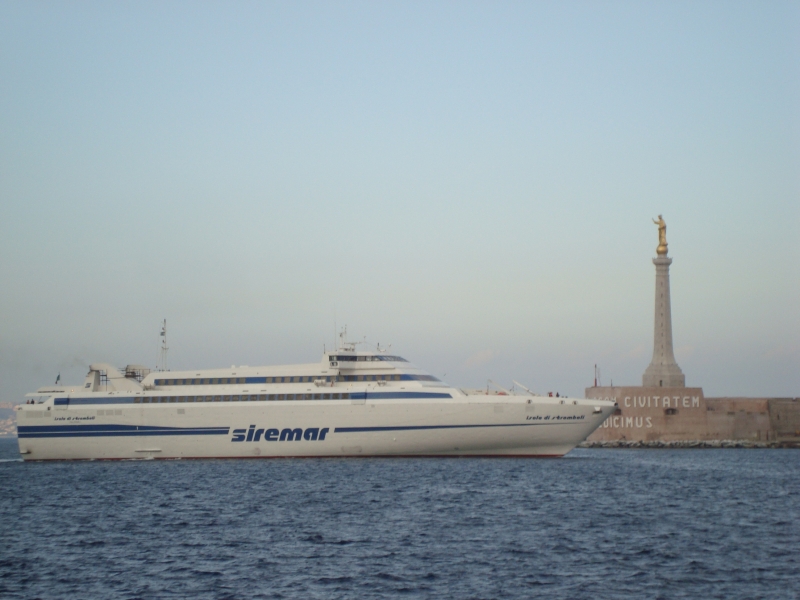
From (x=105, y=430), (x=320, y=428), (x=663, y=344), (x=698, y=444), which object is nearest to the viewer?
(x=320, y=428)

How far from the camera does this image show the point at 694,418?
83812 millimetres

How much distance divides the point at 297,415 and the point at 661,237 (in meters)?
47.8

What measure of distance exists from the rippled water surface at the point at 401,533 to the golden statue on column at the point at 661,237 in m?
39.2

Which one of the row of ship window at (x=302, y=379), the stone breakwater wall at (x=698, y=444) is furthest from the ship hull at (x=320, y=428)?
the stone breakwater wall at (x=698, y=444)

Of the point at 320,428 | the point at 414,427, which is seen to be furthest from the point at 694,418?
the point at 320,428

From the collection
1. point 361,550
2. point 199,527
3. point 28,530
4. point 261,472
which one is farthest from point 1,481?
point 361,550

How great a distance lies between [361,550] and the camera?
87.7 feet

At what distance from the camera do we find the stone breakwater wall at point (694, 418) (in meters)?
83.6

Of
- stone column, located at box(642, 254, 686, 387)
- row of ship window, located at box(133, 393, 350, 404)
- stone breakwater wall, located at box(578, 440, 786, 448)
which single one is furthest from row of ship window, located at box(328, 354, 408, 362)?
stone column, located at box(642, 254, 686, 387)

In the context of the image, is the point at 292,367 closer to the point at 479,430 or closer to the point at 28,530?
the point at 479,430

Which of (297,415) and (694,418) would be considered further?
(694,418)

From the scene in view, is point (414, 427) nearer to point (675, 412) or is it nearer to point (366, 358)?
point (366, 358)

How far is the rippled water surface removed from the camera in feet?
73.8

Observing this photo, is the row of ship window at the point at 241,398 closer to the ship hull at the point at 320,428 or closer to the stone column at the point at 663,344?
the ship hull at the point at 320,428
